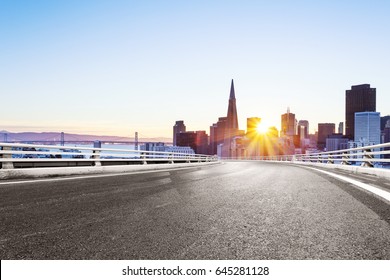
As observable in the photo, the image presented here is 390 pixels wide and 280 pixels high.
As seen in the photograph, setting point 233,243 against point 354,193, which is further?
point 354,193

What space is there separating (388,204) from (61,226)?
468 centimetres

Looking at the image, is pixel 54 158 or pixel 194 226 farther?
pixel 54 158

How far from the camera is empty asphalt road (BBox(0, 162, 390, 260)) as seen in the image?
2.88 metres

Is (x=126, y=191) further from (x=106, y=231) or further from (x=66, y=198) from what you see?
(x=106, y=231)

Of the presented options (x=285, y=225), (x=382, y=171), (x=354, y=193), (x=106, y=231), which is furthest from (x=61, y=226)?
(x=382, y=171)

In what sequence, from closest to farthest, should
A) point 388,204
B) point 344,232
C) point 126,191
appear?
point 344,232 < point 388,204 < point 126,191

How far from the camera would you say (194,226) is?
12.6 ft

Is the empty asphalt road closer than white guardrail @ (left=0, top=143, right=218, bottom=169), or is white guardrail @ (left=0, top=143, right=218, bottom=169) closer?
the empty asphalt road

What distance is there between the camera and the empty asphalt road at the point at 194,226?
288 cm

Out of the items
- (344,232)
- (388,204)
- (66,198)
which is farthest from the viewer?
(66,198)

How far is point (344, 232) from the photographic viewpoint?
11.7ft

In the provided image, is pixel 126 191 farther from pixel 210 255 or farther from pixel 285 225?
pixel 210 255

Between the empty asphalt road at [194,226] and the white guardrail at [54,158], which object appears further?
the white guardrail at [54,158]
